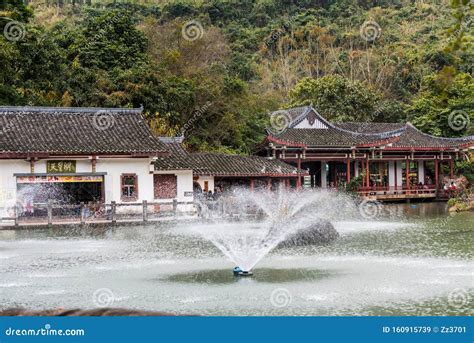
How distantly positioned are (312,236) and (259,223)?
Answer: 6894 mm

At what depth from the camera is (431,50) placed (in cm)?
6006

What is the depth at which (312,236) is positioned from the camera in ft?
63.9

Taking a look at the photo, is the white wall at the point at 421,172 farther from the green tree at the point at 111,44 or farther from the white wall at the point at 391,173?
the green tree at the point at 111,44

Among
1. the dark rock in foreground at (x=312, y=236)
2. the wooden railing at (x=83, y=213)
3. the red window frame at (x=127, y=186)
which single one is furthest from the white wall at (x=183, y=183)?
the dark rock in foreground at (x=312, y=236)

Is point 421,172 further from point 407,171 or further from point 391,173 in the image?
point 391,173

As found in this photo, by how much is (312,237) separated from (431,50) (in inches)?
1737
